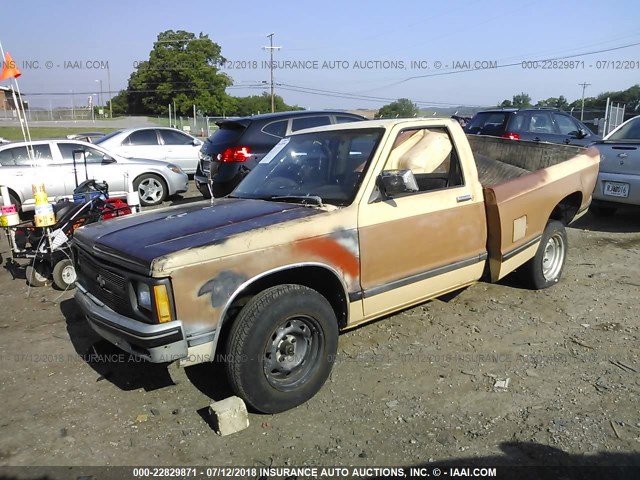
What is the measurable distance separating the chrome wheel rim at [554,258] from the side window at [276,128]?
480cm

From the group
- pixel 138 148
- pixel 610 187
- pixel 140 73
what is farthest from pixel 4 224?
pixel 140 73

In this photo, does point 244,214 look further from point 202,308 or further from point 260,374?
point 260,374

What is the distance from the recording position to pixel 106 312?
323 cm

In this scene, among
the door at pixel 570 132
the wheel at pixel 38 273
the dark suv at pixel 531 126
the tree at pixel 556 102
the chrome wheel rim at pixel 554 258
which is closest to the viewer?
the chrome wheel rim at pixel 554 258

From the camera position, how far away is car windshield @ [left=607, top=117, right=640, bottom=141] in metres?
8.12

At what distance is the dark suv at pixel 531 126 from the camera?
10.2m

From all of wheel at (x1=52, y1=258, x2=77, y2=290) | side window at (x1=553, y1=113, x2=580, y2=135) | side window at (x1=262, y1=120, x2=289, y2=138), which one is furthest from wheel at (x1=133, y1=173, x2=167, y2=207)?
side window at (x1=553, y1=113, x2=580, y2=135)

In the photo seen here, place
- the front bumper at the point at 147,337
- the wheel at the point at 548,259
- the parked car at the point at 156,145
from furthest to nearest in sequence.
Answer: the parked car at the point at 156,145, the wheel at the point at 548,259, the front bumper at the point at 147,337

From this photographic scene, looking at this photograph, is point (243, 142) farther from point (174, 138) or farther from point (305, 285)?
point (174, 138)

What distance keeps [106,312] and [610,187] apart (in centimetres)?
750

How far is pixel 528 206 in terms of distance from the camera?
4.66 meters

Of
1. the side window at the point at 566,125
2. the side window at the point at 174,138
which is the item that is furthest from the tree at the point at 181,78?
the side window at the point at 566,125

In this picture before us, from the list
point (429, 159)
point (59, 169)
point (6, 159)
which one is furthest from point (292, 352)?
point (6, 159)

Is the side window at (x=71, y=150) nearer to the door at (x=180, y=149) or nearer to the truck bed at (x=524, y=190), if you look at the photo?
the door at (x=180, y=149)
